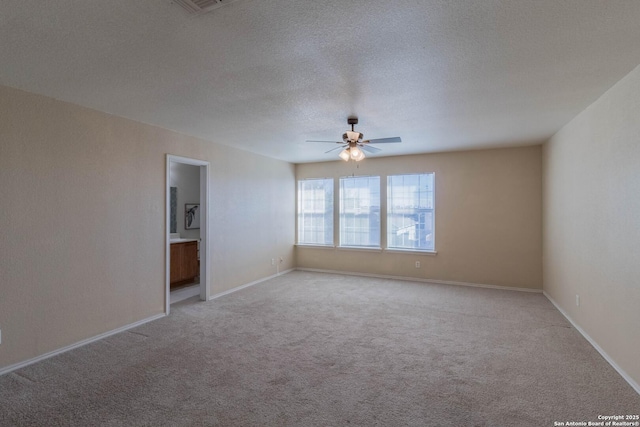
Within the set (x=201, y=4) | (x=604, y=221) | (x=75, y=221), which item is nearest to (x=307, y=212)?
(x=75, y=221)

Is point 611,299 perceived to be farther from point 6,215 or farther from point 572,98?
point 6,215

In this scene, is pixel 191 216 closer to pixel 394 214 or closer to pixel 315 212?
pixel 315 212

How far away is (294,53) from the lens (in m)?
2.24

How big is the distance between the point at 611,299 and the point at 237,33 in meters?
3.93

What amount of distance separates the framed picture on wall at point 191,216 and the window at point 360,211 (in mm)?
3249

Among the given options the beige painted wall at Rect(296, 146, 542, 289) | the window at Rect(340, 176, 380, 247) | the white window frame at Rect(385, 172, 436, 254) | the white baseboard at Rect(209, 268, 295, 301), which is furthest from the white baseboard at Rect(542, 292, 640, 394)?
the white baseboard at Rect(209, 268, 295, 301)

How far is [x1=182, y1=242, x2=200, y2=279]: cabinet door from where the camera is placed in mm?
6004

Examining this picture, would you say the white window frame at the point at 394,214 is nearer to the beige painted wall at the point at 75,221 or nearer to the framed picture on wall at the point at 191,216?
the beige painted wall at the point at 75,221

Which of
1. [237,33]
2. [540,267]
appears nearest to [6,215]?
[237,33]

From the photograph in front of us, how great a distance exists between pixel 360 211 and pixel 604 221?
423cm

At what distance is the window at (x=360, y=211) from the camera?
21.9 feet

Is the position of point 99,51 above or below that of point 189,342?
above

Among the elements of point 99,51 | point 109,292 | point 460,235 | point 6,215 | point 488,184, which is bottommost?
point 109,292

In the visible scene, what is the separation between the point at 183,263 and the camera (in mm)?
5961
